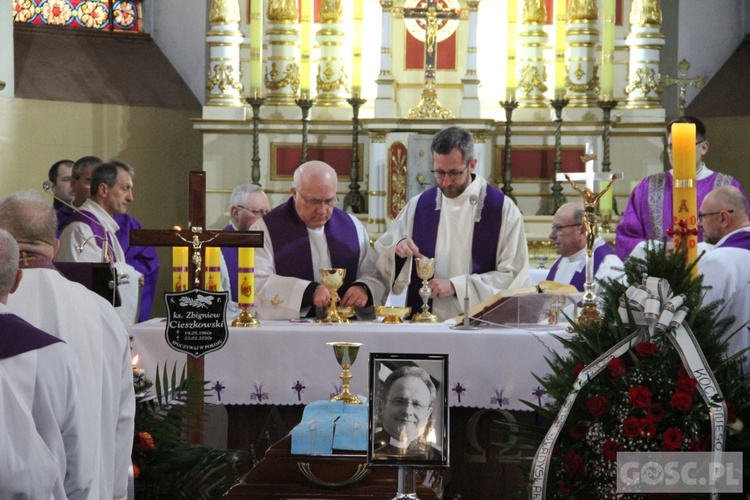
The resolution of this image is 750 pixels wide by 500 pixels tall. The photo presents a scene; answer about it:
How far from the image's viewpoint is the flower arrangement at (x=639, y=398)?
369cm

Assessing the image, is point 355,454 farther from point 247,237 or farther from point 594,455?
point 247,237

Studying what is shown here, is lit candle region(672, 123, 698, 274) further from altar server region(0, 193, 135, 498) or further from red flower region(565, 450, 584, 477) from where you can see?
altar server region(0, 193, 135, 498)

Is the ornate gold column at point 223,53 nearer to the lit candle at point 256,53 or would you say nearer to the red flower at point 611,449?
the lit candle at point 256,53

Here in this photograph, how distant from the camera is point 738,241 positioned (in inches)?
197

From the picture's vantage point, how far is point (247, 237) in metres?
5.24

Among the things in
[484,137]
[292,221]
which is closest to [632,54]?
[484,137]

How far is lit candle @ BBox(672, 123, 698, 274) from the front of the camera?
3.80 meters

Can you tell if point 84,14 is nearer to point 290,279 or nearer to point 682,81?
point 682,81

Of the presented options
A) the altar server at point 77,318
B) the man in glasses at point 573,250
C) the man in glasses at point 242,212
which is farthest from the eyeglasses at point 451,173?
the altar server at point 77,318

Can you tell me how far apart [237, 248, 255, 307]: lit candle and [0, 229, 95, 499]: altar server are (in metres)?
2.56

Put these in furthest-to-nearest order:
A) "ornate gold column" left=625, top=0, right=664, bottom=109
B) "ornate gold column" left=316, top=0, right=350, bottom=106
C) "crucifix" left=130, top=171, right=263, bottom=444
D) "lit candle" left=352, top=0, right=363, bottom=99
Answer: "ornate gold column" left=316, top=0, right=350, bottom=106, "ornate gold column" left=625, top=0, right=664, bottom=109, "lit candle" left=352, top=0, right=363, bottom=99, "crucifix" left=130, top=171, right=263, bottom=444

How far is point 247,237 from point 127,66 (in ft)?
19.5

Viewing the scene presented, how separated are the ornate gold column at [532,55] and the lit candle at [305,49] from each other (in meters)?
1.81

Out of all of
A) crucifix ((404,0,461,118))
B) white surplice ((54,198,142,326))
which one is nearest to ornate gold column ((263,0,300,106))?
crucifix ((404,0,461,118))
